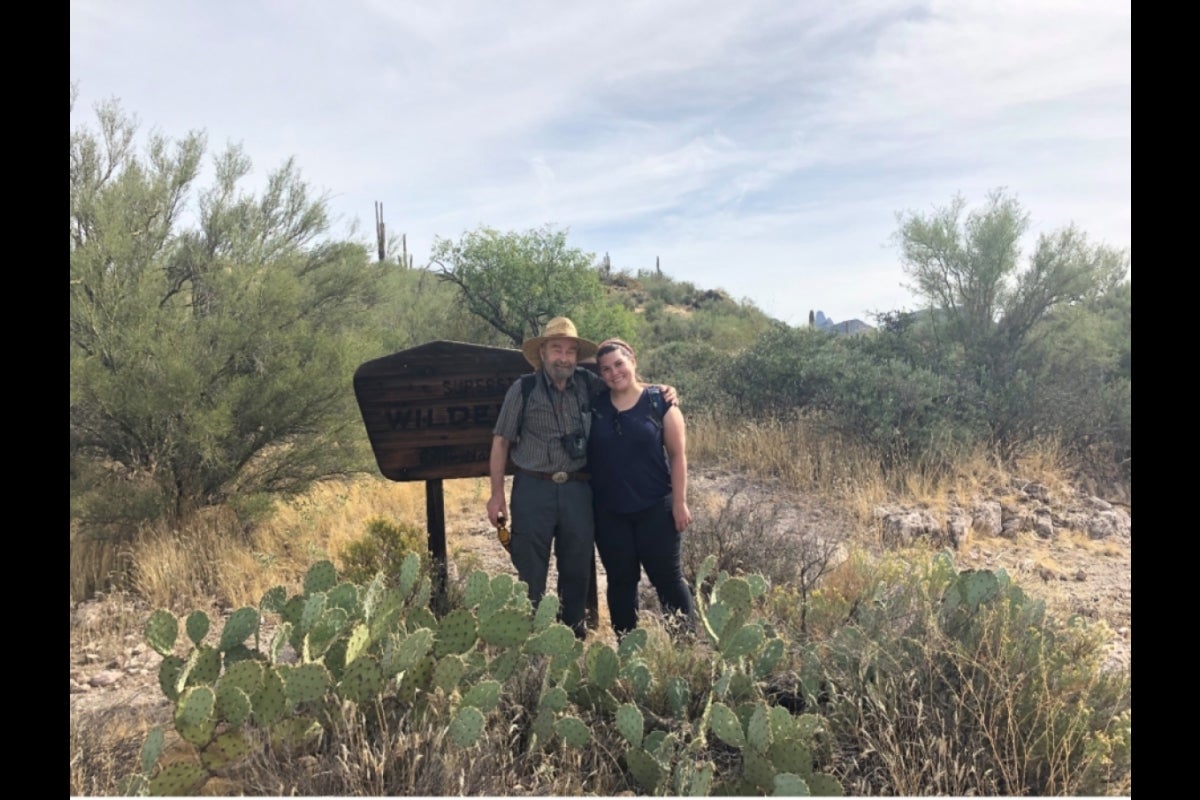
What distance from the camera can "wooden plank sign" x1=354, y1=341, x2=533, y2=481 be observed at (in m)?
4.43

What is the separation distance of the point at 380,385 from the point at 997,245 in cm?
1051

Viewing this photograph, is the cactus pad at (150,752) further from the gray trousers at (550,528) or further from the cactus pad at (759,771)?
the cactus pad at (759,771)

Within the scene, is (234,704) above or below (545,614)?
below

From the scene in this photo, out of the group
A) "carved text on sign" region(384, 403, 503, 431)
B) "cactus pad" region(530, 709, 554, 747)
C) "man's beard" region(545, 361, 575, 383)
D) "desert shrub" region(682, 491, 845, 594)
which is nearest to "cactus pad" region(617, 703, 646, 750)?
"cactus pad" region(530, 709, 554, 747)

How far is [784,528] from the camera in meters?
6.66

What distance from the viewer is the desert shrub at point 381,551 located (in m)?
4.93

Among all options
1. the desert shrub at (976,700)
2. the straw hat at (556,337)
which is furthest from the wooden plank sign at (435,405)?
the desert shrub at (976,700)

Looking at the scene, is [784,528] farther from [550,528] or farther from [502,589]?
[502,589]

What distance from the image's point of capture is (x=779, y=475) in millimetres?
8641

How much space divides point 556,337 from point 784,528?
3.69 m

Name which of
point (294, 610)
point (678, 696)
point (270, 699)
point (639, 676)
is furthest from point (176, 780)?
point (678, 696)

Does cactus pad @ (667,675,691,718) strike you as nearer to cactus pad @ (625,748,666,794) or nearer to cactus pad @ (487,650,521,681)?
cactus pad @ (625,748,666,794)

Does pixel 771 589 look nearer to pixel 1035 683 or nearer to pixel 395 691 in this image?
pixel 1035 683

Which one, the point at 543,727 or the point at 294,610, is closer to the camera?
the point at 543,727
